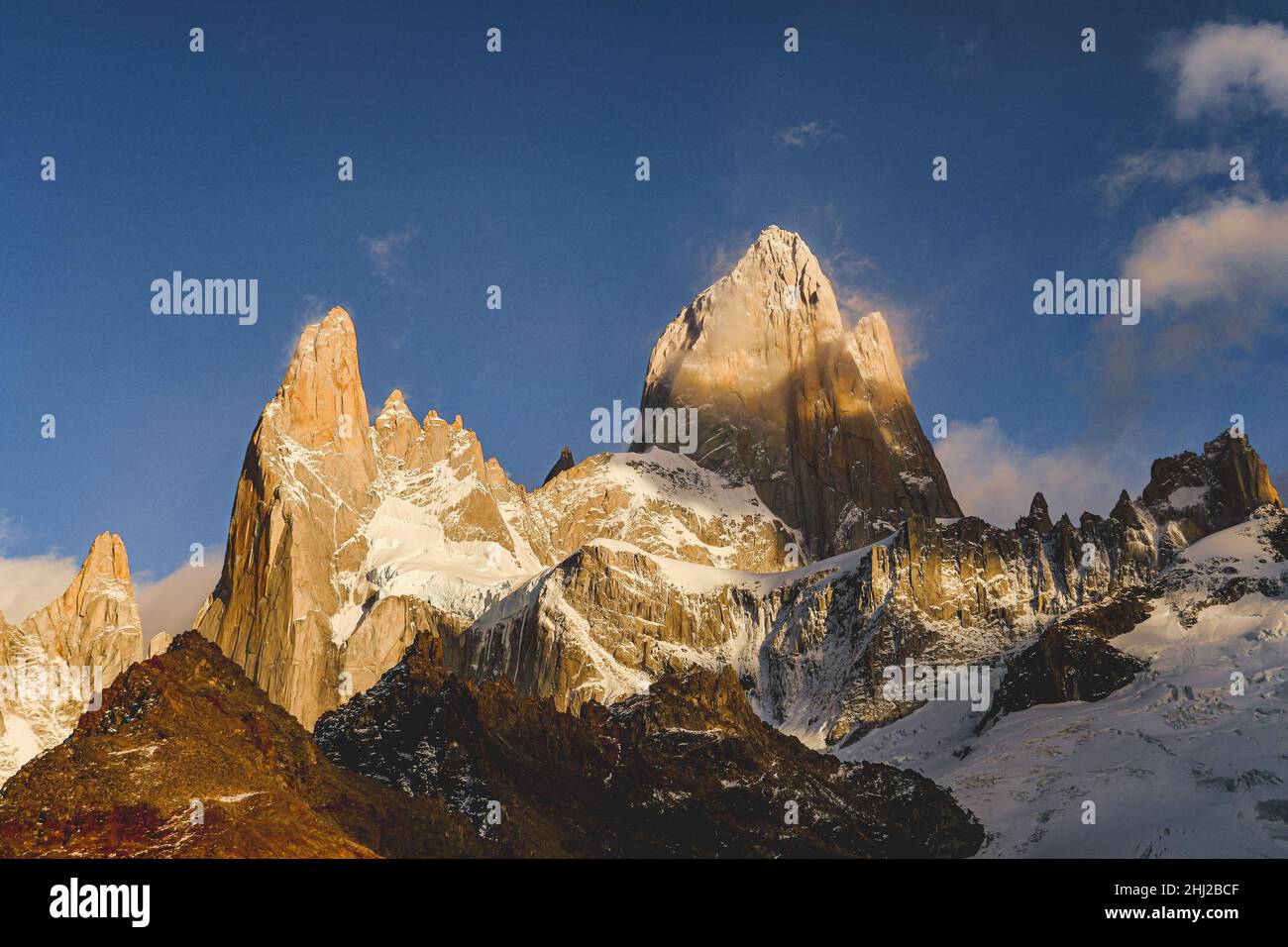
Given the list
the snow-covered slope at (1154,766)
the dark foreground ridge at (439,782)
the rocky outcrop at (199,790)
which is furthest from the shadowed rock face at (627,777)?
the rocky outcrop at (199,790)

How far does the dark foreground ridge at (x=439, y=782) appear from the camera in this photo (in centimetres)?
12069

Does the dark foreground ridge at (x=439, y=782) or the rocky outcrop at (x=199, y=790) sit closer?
the rocky outcrop at (x=199, y=790)

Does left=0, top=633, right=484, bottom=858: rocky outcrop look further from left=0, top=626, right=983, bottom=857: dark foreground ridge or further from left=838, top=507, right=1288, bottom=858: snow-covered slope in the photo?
left=838, top=507, right=1288, bottom=858: snow-covered slope

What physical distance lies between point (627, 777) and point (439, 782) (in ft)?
83.2

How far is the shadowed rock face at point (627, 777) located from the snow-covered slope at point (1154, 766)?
863 cm

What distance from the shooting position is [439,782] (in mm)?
159750

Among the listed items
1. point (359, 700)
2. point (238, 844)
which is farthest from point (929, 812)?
point (238, 844)

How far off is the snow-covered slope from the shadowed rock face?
340 inches

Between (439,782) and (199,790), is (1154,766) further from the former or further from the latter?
(199,790)

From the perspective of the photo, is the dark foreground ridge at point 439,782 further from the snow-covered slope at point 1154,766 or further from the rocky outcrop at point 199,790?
the snow-covered slope at point 1154,766

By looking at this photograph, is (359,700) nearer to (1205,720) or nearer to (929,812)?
(929,812)

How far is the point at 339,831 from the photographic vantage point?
13225cm
